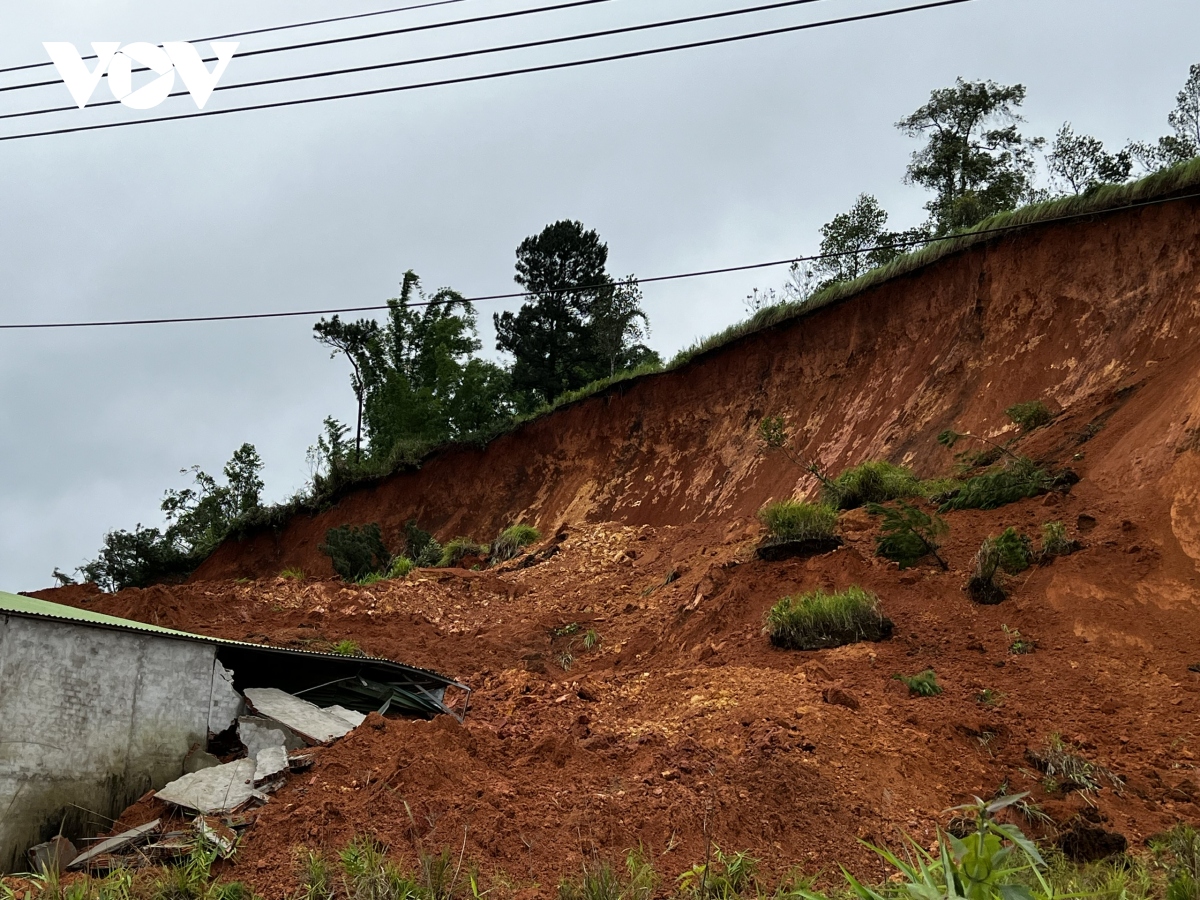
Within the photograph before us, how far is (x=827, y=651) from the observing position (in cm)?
1129

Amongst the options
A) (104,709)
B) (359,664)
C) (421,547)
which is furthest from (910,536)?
(421,547)

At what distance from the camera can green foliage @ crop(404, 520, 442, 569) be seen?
84.7 feet

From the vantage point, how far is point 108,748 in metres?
9.48

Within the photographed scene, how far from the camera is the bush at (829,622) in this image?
11.5 metres

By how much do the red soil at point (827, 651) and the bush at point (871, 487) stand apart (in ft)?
3.85

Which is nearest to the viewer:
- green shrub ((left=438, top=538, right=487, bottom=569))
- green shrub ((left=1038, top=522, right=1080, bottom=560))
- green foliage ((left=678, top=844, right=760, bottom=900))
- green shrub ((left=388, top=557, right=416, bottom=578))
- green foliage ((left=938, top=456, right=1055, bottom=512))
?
green foliage ((left=678, top=844, right=760, bottom=900))

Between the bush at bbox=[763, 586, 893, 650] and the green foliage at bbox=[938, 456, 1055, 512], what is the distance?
269 cm

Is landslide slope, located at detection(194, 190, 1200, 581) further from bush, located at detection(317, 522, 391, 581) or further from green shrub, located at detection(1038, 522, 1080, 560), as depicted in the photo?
bush, located at detection(317, 522, 391, 581)

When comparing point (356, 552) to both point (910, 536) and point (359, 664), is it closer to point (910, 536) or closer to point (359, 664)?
point (359, 664)

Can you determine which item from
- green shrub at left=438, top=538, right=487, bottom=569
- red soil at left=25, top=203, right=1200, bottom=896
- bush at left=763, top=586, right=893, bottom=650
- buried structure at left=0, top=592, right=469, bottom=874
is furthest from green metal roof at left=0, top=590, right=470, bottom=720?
green shrub at left=438, top=538, right=487, bottom=569

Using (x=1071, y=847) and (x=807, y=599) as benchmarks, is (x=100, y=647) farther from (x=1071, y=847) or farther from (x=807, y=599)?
(x=1071, y=847)

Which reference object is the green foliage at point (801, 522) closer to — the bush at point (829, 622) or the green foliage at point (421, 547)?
the bush at point (829, 622)

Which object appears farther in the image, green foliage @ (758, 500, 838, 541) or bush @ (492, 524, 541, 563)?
bush @ (492, 524, 541, 563)

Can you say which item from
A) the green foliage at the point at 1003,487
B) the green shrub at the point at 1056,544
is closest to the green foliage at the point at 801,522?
the green foliage at the point at 1003,487
